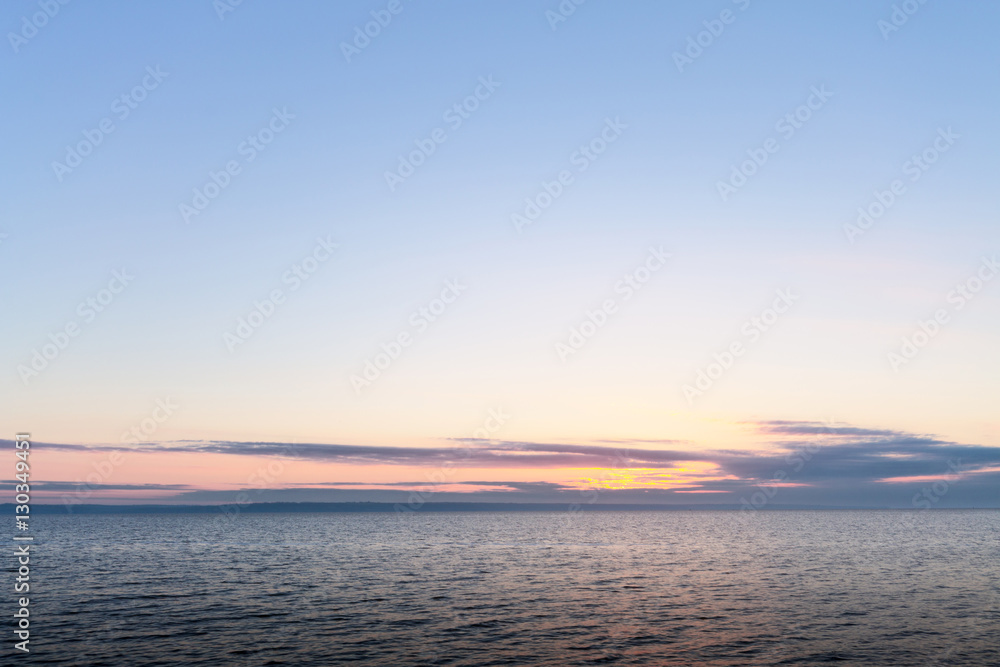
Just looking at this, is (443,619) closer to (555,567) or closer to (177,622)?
(177,622)

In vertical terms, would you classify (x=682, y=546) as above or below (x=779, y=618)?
below

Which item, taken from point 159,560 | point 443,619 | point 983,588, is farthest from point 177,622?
point 983,588

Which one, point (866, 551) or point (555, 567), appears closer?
point (555, 567)

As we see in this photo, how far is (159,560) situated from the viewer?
354 ft

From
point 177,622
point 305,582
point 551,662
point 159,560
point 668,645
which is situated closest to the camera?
point 551,662

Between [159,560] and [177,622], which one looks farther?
[159,560]

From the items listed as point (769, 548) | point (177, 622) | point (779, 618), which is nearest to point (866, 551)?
point (769, 548)

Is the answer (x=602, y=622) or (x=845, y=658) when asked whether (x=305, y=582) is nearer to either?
(x=602, y=622)

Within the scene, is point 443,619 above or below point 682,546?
above

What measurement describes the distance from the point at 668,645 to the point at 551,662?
9203 millimetres

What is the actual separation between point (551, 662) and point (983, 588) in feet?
187

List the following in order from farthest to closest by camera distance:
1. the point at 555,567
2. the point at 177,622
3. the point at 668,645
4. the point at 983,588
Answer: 1. the point at 555,567
2. the point at 983,588
3. the point at 177,622
4. the point at 668,645

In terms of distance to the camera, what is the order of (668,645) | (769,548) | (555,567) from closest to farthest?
(668,645) → (555,567) → (769,548)

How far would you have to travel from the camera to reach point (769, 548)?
447 ft
